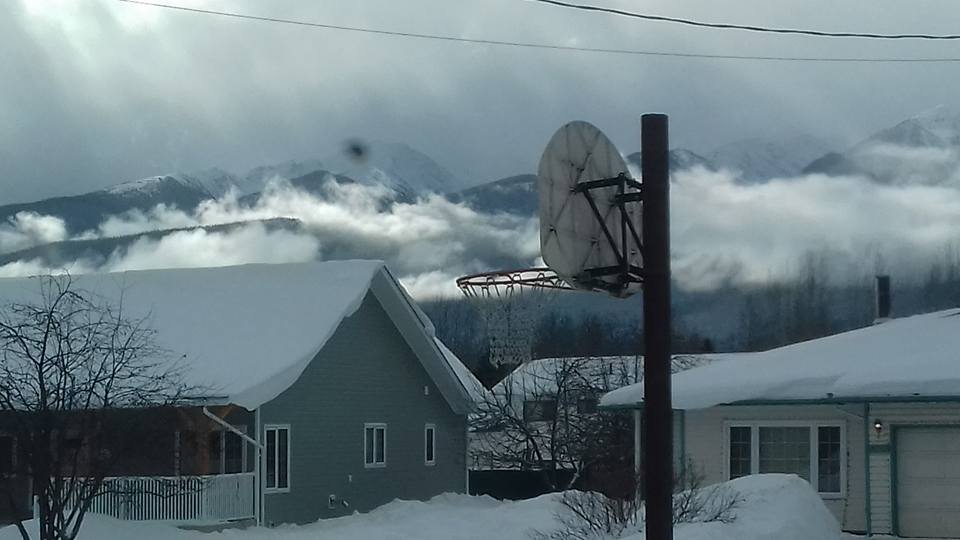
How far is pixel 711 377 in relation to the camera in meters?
26.1

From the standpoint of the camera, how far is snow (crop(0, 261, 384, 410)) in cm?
2581

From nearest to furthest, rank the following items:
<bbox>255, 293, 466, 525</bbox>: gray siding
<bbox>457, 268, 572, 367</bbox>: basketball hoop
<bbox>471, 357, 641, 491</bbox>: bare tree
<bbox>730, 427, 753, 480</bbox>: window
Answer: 1. <bbox>730, 427, 753, 480</bbox>: window
2. <bbox>255, 293, 466, 525</bbox>: gray siding
3. <bbox>457, 268, 572, 367</bbox>: basketball hoop
4. <bbox>471, 357, 641, 491</bbox>: bare tree

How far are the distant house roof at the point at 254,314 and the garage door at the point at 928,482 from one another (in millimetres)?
11337

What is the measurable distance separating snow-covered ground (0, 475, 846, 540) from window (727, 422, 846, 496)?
11.6 feet

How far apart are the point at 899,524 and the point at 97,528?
13.4m

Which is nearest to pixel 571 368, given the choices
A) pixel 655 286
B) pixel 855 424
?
pixel 855 424

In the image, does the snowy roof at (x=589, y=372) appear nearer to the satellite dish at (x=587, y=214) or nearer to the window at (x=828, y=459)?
the window at (x=828, y=459)

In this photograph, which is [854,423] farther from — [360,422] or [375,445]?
[375,445]

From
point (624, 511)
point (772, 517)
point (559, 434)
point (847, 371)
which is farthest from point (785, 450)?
point (559, 434)

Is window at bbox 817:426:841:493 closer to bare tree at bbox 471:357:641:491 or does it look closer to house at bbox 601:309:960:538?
house at bbox 601:309:960:538

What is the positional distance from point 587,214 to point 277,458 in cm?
1884

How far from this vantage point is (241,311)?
29391 millimetres

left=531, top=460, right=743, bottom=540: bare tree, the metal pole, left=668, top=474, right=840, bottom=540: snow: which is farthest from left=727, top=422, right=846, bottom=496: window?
the metal pole

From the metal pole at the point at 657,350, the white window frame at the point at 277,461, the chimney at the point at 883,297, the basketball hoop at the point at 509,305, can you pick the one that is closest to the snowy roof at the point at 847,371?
the chimney at the point at 883,297
